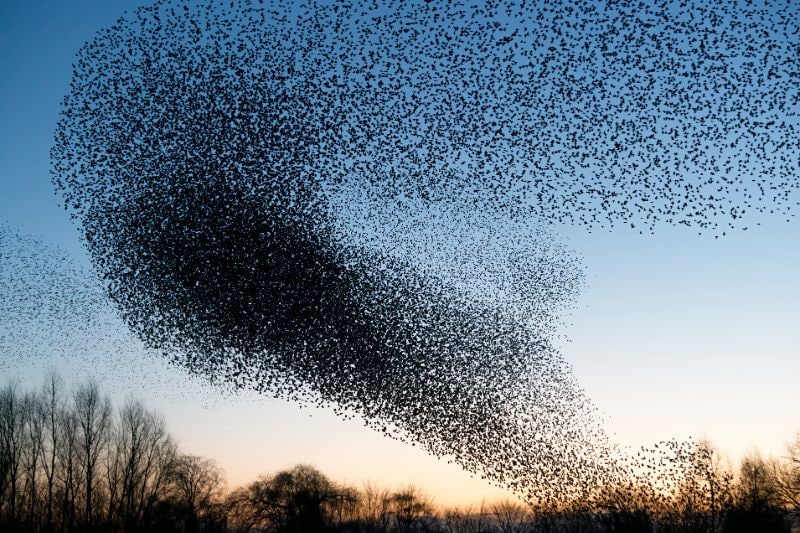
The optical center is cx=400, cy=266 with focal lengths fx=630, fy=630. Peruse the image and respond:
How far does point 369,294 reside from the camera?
89.0 feet

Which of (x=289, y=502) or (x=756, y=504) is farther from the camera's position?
(x=289, y=502)

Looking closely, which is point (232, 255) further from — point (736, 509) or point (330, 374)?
point (736, 509)

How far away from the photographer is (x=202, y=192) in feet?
81.3

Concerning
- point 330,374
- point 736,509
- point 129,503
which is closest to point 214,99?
point 330,374

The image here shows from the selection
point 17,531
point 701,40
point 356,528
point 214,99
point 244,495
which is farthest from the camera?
point 356,528

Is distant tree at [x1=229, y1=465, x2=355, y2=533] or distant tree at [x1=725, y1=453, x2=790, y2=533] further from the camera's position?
distant tree at [x1=229, y1=465, x2=355, y2=533]

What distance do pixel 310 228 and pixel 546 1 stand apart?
12160 millimetres

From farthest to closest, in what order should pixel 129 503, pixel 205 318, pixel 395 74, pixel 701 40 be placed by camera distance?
pixel 129 503, pixel 205 318, pixel 395 74, pixel 701 40

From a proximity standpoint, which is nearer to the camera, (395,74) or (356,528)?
(395,74)

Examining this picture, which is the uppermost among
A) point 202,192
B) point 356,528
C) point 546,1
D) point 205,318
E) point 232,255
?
point 546,1

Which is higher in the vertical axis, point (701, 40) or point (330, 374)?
point (701, 40)

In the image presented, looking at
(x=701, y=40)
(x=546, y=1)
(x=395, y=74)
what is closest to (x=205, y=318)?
(x=395, y=74)

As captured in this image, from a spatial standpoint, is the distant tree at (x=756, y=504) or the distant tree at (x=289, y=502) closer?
the distant tree at (x=756, y=504)

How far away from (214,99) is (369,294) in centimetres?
1002
